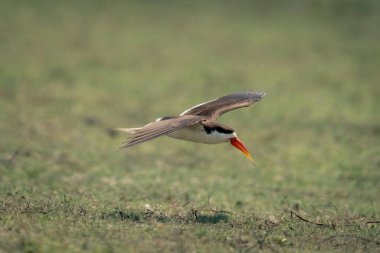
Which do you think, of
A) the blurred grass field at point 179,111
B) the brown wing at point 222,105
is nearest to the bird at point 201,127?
the brown wing at point 222,105

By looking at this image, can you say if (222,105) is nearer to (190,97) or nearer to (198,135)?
(198,135)

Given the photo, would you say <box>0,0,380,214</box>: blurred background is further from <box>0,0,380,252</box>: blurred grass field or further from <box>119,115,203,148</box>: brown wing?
<box>119,115,203,148</box>: brown wing

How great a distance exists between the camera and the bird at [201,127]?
750 cm

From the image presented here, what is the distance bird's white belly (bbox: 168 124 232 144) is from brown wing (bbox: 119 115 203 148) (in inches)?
11.0

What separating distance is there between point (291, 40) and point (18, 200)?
1645 cm

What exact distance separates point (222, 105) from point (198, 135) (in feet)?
2.50

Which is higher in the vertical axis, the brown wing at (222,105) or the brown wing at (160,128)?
the brown wing at (222,105)

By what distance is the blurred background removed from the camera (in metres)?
10.7

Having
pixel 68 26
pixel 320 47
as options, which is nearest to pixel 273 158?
pixel 320 47

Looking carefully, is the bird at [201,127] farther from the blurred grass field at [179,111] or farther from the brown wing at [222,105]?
the blurred grass field at [179,111]

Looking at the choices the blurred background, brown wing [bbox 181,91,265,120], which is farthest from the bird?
the blurred background

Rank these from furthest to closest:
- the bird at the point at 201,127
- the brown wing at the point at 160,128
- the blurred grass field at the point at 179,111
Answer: the bird at the point at 201,127 < the brown wing at the point at 160,128 < the blurred grass field at the point at 179,111

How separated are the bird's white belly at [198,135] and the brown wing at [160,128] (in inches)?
11.0

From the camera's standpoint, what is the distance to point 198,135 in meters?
8.47
